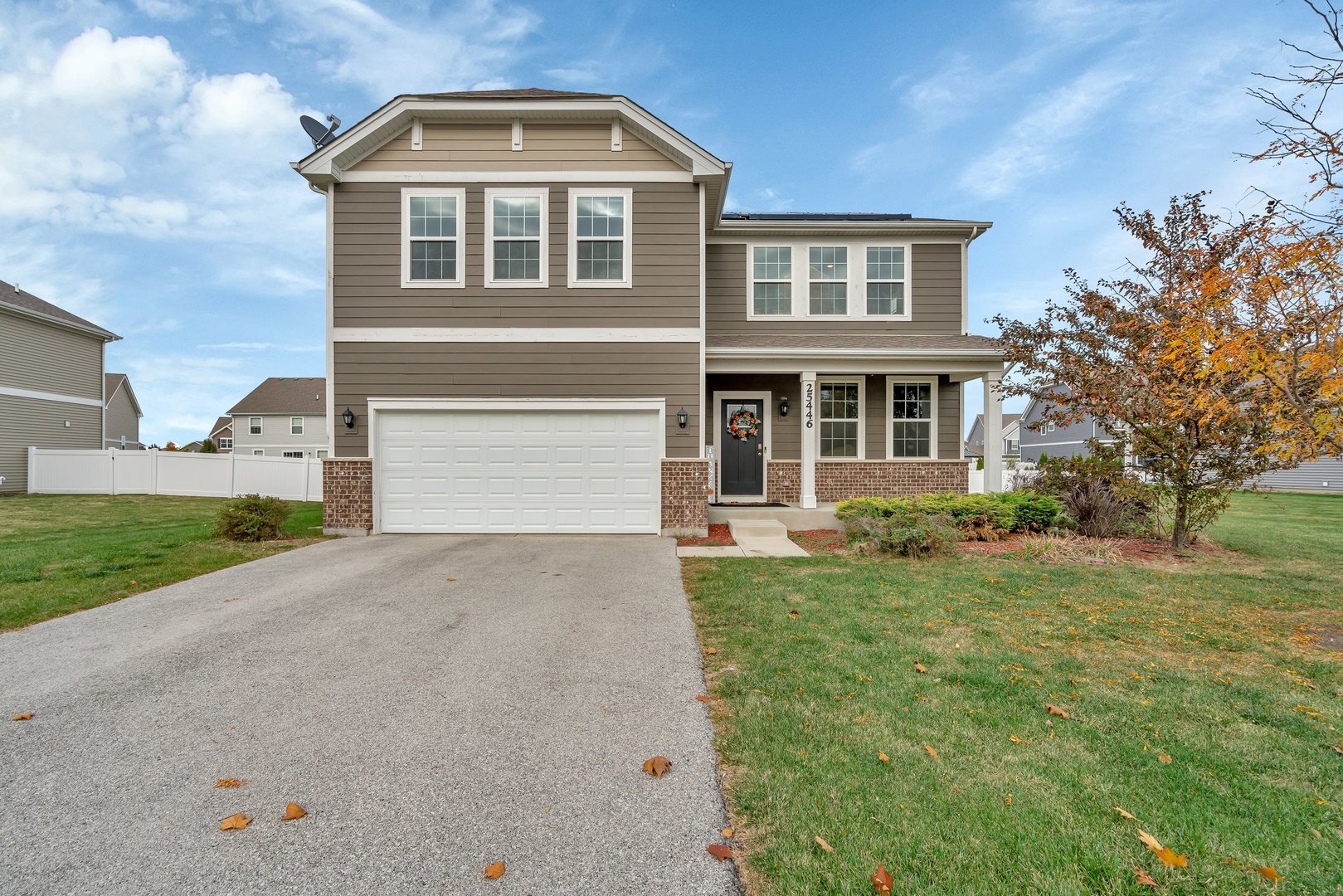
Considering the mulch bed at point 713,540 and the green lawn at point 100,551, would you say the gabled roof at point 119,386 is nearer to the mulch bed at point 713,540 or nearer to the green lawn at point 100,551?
the green lawn at point 100,551

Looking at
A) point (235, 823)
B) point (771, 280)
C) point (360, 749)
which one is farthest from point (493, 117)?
point (235, 823)

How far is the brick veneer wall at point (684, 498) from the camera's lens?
31.0 feet

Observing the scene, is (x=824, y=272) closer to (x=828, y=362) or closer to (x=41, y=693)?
(x=828, y=362)

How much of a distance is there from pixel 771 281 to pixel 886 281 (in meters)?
2.37

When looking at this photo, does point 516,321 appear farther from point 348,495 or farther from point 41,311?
point 41,311

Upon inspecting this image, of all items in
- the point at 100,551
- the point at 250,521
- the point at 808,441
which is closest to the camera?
the point at 100,551

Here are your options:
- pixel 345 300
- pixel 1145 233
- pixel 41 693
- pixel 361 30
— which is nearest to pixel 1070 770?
pixel 41 693

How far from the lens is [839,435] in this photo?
40.4 feet

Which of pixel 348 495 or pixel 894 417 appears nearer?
pixel 348 495

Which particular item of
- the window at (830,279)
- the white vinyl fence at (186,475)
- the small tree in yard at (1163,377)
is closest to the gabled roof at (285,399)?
the white vinyl fence at (186,475)

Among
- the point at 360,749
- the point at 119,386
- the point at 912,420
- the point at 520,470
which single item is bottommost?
the point at 360,749

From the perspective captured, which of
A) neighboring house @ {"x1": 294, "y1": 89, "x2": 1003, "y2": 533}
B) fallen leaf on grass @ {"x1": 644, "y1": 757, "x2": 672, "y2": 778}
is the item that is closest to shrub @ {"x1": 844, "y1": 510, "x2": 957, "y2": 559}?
neighboring house @ {"x1": 294, "y1": 89, "x2": 1003, "y2": 533}

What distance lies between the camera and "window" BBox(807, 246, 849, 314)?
12.1 meters

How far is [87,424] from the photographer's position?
20.2m
